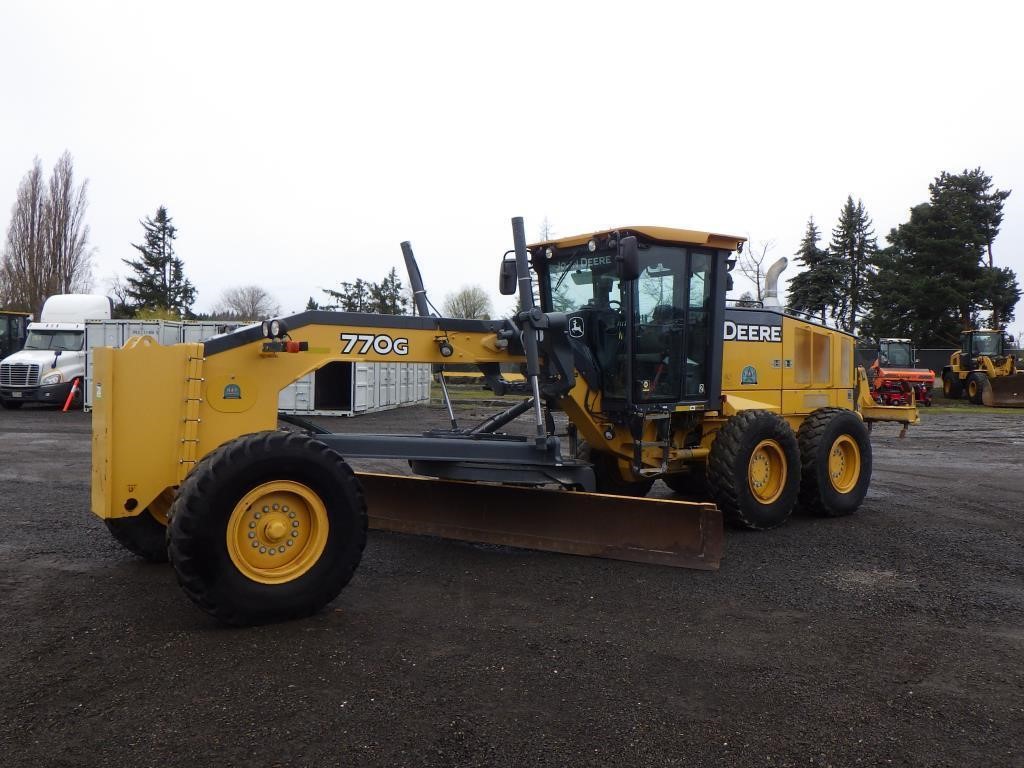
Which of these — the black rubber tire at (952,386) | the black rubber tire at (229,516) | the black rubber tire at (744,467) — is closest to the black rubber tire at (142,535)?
the black rubber tire at (229,516)

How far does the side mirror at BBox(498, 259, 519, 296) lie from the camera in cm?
661

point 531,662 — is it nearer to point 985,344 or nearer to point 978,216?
point 985,344

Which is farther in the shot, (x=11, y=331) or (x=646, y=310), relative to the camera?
(x=11, y=331)

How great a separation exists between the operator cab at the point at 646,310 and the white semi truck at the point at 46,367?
1901 centimetres

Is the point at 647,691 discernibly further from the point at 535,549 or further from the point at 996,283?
the point at 996,283

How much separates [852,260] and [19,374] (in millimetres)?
48876

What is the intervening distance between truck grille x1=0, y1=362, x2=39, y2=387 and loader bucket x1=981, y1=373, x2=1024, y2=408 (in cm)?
3114

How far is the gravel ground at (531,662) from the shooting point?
3.31m

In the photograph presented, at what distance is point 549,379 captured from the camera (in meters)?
6.82

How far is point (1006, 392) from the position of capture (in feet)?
96.3

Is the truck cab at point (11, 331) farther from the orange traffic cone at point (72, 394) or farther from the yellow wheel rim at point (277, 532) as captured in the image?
the yellow wheel rim at point (277, 532)

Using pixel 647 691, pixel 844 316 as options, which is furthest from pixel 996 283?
pixel 647 691

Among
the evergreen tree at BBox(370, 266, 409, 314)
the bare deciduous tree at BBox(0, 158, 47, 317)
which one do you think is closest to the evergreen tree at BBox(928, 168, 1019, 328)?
the evergreen tree at BBox(370, 266, 409, 314)

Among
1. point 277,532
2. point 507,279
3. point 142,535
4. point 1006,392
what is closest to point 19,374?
point 142,535
